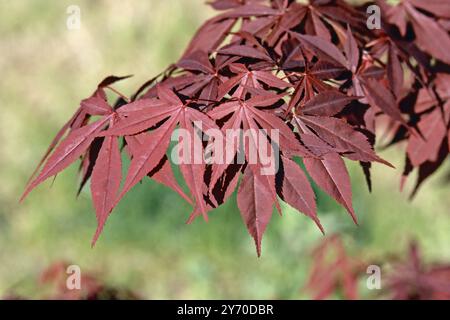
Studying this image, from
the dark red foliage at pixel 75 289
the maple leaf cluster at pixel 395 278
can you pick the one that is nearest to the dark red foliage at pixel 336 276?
the maple leaf cluster at pixel 395 278

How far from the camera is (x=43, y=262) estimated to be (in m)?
3.40

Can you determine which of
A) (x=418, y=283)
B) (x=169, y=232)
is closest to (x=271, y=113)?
(x=418, y=283)

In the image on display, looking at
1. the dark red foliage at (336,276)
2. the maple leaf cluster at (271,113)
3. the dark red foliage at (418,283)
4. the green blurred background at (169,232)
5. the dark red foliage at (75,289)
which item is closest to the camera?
the maple leaf cluster at (271,113)

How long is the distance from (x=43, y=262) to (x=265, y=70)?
8.36 feet

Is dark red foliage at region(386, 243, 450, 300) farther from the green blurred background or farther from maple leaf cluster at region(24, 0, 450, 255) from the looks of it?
the green blurred background

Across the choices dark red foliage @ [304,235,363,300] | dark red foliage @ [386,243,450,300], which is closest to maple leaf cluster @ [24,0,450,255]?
dark red foliage @ [386,243,450,300]

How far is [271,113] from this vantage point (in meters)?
1.05

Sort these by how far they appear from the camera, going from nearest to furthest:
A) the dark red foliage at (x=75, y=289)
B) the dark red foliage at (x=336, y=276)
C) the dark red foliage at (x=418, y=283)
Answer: the dark red foliage at (x=75, y=289)
the dark red foliage at (x=418, y=283)
the dark red foliage at (x=336, y=276)

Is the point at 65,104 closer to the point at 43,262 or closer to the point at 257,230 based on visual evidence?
the point at 43,262

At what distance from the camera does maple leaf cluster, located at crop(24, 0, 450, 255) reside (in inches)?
40.5

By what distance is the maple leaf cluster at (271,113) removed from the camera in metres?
1.03

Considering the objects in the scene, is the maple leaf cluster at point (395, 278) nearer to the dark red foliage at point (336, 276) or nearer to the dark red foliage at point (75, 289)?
the dark red foliage at point (336, 276)

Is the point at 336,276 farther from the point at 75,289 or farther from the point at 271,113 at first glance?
the point at 271,113
